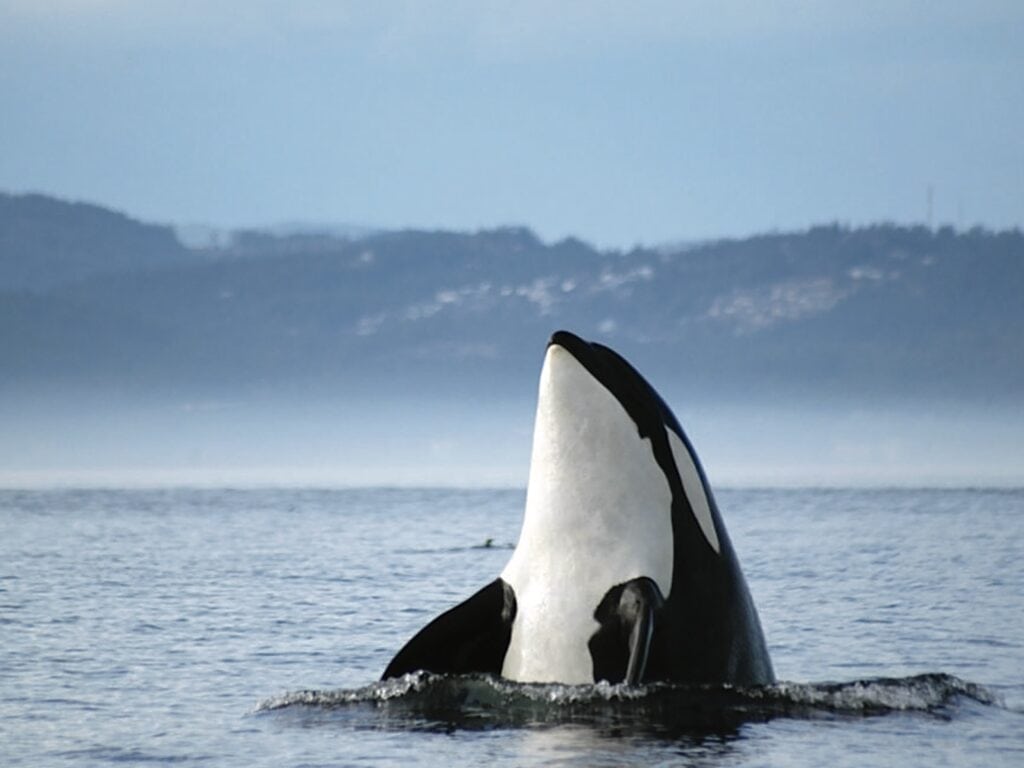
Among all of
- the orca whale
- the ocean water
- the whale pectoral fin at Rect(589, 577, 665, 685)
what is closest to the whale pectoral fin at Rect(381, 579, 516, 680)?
the orca whale

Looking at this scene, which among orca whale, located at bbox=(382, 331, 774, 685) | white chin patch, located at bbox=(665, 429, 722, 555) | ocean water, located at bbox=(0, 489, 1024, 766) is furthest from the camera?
white chin patch, located at bbox=(665, 429, 722, 555)

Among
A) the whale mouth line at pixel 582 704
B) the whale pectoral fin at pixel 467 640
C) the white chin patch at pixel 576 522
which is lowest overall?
the whale mouth line at pixel 582 704

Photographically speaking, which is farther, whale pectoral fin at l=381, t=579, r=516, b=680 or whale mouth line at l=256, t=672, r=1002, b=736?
whale pectoral fin at l=381, t=579, r=516, b=680

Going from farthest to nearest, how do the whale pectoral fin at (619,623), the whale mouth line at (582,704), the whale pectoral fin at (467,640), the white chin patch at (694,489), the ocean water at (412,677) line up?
the white chin patch at (694,489)
the whale pectoral fin at (467,640)
the whale pectoral fin at (619,623)
the whale mouth line at (582,704)
the ocean water at (412,677)

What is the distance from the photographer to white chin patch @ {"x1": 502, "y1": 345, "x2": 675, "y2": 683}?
13.3m

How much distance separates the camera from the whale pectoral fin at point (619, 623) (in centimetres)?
1298

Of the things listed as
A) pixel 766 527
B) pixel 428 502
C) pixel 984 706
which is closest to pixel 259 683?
pixel 984 706

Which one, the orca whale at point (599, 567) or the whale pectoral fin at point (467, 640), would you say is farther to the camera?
the whale pectoral fin at point (467, 640)

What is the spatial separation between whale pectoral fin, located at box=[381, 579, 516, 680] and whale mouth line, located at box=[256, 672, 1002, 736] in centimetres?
8

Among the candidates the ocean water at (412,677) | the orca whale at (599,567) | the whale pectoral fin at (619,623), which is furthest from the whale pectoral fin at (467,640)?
the whale pectoral fin at (619,623)

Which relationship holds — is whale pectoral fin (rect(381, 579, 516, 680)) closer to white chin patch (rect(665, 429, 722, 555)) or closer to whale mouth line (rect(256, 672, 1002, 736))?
whale mouth line (rect(256, 672, 1002, 736))

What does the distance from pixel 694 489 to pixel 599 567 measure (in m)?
0.89

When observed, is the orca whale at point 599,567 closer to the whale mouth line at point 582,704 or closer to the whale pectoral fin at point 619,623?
the whale pectoral fin at point 619,623

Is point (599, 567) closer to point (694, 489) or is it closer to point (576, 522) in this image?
point (576, 522)
